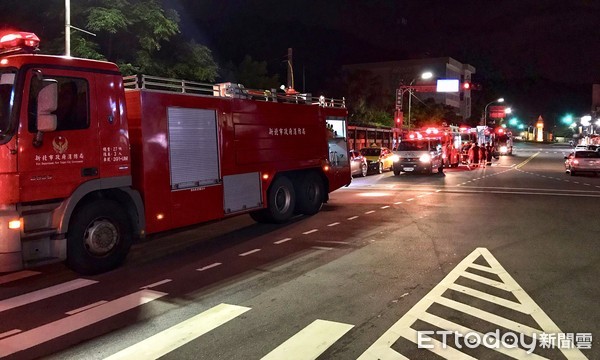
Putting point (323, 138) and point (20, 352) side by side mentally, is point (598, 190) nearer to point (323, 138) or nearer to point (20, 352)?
point (323, 138)

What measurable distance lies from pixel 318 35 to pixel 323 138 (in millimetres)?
77903

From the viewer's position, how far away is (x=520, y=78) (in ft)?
464

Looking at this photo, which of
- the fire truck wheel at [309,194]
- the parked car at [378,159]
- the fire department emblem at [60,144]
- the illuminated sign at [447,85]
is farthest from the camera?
the illuminated sign at [447,85]

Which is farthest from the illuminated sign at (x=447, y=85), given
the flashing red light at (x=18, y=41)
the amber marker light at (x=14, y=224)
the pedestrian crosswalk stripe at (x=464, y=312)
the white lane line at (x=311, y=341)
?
the white lane line at (x=311, y=341)

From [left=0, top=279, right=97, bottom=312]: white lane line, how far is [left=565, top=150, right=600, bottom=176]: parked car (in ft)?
90.5

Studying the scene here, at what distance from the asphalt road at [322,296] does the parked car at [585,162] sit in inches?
748

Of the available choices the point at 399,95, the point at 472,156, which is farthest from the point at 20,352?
the point at 399,95

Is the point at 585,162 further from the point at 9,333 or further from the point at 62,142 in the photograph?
the point at 9,333

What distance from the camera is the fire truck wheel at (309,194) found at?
1267 cm

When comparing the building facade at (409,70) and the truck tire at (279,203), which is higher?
the building facade at (409,70)

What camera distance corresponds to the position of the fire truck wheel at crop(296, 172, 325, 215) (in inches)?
499

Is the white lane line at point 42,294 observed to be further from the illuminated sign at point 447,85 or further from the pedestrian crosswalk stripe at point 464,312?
the illuminated sign at point 447,85

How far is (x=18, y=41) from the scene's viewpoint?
702 centimetres

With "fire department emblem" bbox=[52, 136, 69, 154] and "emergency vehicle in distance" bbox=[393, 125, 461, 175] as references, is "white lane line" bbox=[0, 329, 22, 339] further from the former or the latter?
"emergency vehicle in distance" bbox=[393, 125, 461, 175]
